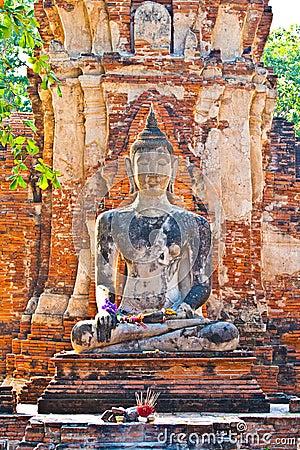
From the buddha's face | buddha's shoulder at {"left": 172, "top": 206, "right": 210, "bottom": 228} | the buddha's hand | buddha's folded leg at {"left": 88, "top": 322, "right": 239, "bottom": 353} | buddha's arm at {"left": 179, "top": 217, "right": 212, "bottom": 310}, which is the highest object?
the buddha's face

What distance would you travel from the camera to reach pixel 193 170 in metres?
12.3

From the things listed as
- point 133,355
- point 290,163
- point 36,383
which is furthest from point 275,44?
point 133,355

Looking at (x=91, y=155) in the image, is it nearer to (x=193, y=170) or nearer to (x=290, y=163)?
(x=193, y=170)

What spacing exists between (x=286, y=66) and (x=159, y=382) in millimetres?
16293

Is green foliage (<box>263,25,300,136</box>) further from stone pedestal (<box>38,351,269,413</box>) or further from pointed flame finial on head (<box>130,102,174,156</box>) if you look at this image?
stone pedestal (<box>38,351,269,413</box>)

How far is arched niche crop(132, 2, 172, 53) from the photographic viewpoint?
1259 centimetres

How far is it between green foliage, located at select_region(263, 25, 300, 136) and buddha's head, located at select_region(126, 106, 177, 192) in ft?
40.9

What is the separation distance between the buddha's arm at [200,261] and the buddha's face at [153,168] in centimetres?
56

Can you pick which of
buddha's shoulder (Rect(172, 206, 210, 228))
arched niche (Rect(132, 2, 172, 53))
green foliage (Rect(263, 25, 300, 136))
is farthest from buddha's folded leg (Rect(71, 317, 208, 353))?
green foliage (Rect(263, 25, 300, 136))

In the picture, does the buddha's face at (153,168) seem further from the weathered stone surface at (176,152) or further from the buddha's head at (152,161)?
the weathered stone surface at (176,152)

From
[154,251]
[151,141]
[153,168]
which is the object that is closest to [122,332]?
[154,251]

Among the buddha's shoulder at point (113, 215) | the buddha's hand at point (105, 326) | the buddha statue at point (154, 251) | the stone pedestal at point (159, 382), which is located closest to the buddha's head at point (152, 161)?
the buddha statue at point (154, 251)

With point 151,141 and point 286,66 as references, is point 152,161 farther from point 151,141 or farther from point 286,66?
point 286,66

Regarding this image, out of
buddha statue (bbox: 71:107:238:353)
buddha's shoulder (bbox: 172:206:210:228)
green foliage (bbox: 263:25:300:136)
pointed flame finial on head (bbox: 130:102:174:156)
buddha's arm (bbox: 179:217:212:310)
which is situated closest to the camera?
buddha statue (bbox: 71:107:238:353)
